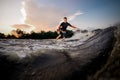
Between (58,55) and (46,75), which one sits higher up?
(58,55)

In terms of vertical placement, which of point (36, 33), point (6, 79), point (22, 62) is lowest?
point (6, 79)

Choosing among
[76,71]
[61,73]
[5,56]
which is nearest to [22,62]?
[5,56]

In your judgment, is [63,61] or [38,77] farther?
[63,61]

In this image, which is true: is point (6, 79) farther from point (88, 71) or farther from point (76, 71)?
point (88, 71)

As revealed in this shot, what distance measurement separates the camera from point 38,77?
6.21 metres

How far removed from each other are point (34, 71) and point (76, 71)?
1.66 m

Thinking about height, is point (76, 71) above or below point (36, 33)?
below

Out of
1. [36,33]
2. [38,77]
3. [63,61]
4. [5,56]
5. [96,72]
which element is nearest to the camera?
[96,72]

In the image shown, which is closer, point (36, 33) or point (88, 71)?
point (88, 71)

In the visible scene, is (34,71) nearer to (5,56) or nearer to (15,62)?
(15,62)

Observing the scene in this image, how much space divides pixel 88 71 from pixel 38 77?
1832mm

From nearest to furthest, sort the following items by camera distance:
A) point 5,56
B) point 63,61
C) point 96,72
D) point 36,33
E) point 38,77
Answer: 1. point 96,72
2. point 38,77
3. point 63,61
4. point 5,56
5. point 36,33

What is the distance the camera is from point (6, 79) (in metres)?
6.46

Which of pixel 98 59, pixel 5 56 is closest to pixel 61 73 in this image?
pixel 98 59
